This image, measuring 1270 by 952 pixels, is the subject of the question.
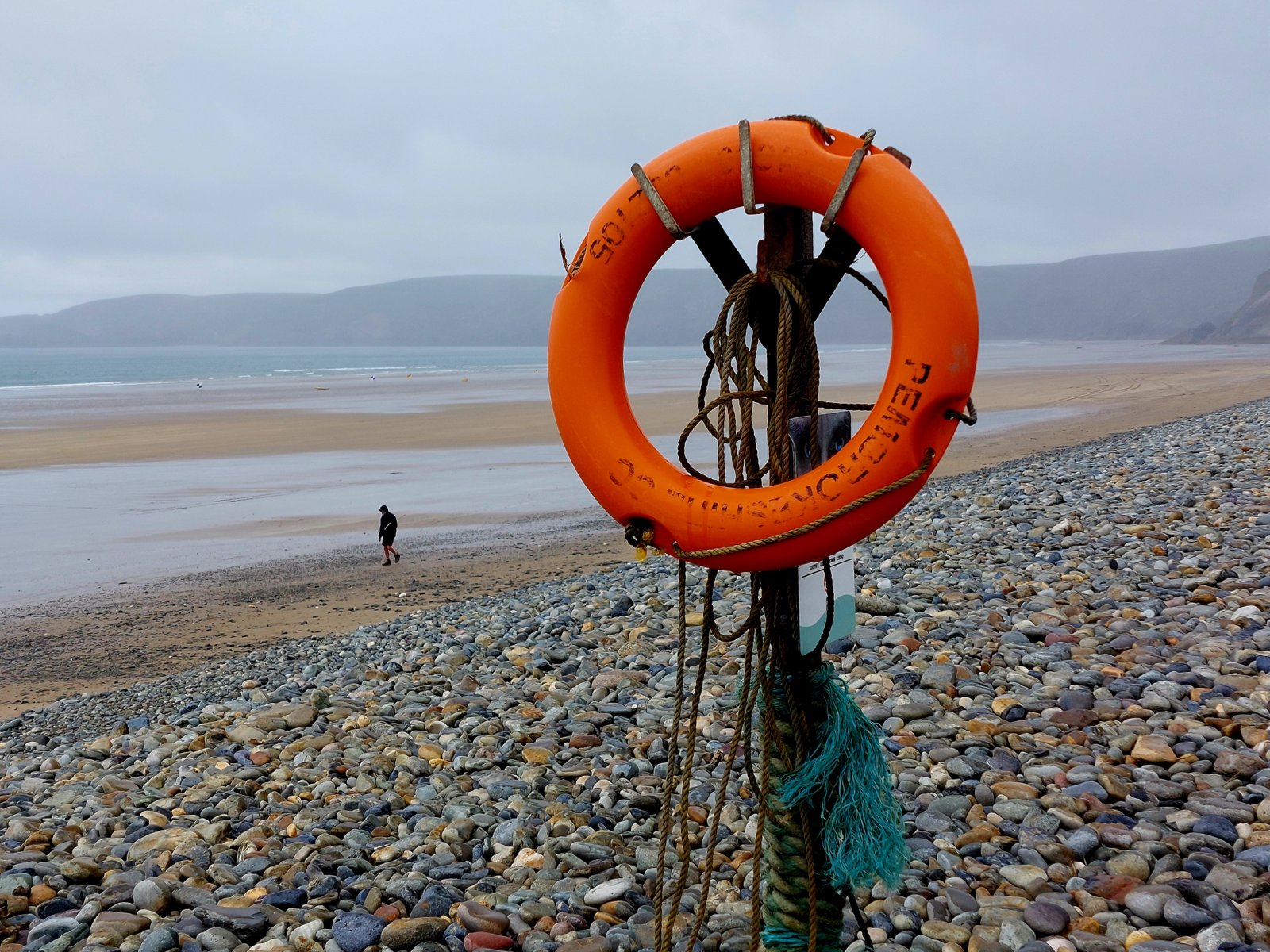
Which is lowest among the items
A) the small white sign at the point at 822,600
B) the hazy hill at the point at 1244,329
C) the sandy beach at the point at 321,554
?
the sandy beach at the point at 321,554

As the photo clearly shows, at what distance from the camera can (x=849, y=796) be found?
216 centimetres

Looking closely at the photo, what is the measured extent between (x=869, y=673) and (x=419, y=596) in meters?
4.87

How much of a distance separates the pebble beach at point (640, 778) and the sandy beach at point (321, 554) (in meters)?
1.50

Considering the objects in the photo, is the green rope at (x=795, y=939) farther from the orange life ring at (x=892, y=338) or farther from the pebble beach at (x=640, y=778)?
the orange life ring at (x=892, y=338)

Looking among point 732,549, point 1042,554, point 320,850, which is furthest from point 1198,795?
point 1042,554

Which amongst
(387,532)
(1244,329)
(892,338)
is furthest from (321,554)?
(1244,329)

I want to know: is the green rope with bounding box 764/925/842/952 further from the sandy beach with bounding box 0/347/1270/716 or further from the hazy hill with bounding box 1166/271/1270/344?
the hazy hill with bounding box 1166/271/1270/344

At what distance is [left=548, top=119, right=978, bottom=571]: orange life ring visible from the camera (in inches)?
76.5

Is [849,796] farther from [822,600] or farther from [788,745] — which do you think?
[822,600]

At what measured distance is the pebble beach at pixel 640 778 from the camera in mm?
2461

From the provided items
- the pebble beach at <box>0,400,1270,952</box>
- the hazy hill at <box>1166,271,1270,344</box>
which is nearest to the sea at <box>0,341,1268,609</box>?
the pebble beach at <box>0,400,1270,952</box>

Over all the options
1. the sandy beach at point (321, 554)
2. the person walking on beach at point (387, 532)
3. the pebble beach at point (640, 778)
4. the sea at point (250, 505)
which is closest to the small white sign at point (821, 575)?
the pebble beach at point (640, 778)

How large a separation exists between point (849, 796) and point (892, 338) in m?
1.01

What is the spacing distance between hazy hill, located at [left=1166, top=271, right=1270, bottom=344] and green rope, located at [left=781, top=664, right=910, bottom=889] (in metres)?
72.6
